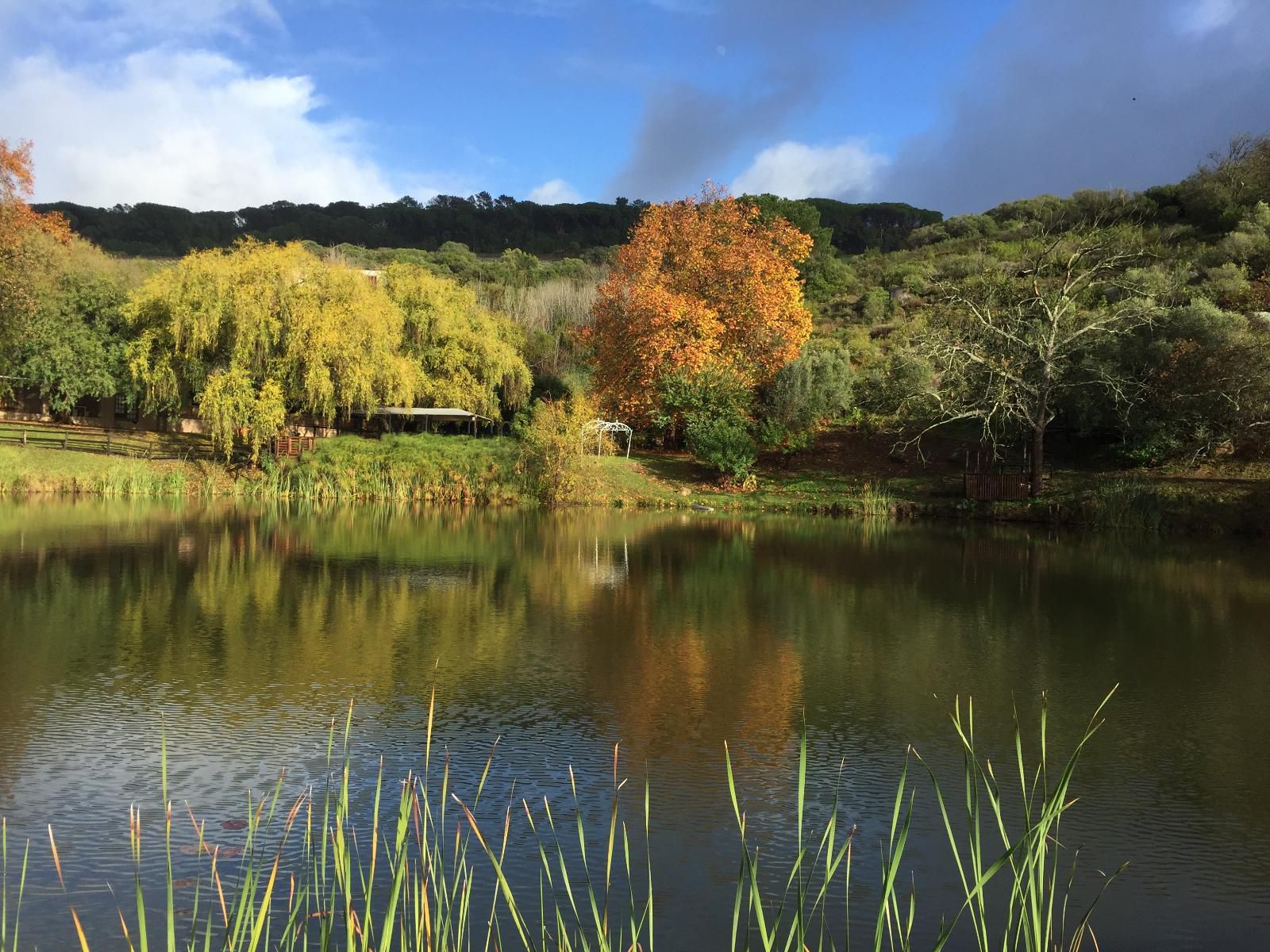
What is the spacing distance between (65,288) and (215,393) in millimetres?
12492

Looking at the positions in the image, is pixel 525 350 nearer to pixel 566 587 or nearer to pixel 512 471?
pixel 512 471

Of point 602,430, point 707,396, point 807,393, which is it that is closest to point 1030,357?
point 807,393

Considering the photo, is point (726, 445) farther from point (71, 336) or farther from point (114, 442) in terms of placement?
point (71, 336)

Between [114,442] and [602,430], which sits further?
[114,442]

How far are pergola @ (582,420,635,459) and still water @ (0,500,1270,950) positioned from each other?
1270 centimetres

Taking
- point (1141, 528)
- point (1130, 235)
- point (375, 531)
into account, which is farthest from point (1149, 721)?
point (1130, 235)

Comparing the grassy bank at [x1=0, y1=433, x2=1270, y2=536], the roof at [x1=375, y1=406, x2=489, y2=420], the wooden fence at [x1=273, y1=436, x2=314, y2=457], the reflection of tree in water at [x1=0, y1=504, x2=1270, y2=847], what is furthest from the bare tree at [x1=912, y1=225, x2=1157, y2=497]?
the wooden fence at [x1=273, y1=436, x2=314, y2=457]

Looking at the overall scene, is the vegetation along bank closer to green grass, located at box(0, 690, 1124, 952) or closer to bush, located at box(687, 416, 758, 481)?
bush, located at box(687, 416, 758, 481)

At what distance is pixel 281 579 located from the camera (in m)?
16.3

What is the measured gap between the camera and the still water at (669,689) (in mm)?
6195

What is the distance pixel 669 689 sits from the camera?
10000mm

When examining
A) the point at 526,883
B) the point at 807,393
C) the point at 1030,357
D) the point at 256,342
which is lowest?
the point at 526,883

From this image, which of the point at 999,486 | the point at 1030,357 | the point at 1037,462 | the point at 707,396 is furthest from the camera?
the point at 707,396

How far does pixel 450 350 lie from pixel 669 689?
3263 cm
